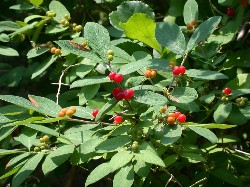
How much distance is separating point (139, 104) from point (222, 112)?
0.92 feet

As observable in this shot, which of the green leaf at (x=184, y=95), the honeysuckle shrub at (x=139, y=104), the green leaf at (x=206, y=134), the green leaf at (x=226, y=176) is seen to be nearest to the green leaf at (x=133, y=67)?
the honeysuckle shrub at (x=139, y=104)

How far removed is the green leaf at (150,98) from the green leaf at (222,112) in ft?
1.00

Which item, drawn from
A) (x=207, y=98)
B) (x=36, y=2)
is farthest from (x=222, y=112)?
(x=36, y=2)

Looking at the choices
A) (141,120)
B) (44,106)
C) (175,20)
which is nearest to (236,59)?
(175,20)

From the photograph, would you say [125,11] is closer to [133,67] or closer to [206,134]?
[133,67]

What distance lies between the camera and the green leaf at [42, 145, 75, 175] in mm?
1372

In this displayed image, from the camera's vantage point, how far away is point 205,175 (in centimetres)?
174

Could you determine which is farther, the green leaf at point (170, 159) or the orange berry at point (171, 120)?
the green leaf at point (170, 159)

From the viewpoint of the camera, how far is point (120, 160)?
48.4 inches

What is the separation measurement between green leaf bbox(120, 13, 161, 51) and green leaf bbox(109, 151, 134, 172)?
0.38 meters

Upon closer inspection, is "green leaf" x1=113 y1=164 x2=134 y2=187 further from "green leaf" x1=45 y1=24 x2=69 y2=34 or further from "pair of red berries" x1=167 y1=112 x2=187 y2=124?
"green leaf" x1=45 y1=24 x2=69 y2=34

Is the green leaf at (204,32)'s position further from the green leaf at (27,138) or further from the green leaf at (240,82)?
the green leaf at (27,138)

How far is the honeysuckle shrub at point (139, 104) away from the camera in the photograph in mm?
1293

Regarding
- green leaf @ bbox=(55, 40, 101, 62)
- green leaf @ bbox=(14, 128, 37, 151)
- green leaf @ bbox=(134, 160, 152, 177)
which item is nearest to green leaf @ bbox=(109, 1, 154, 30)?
green leaf @ bbox=(55, 40, 101, 62)
